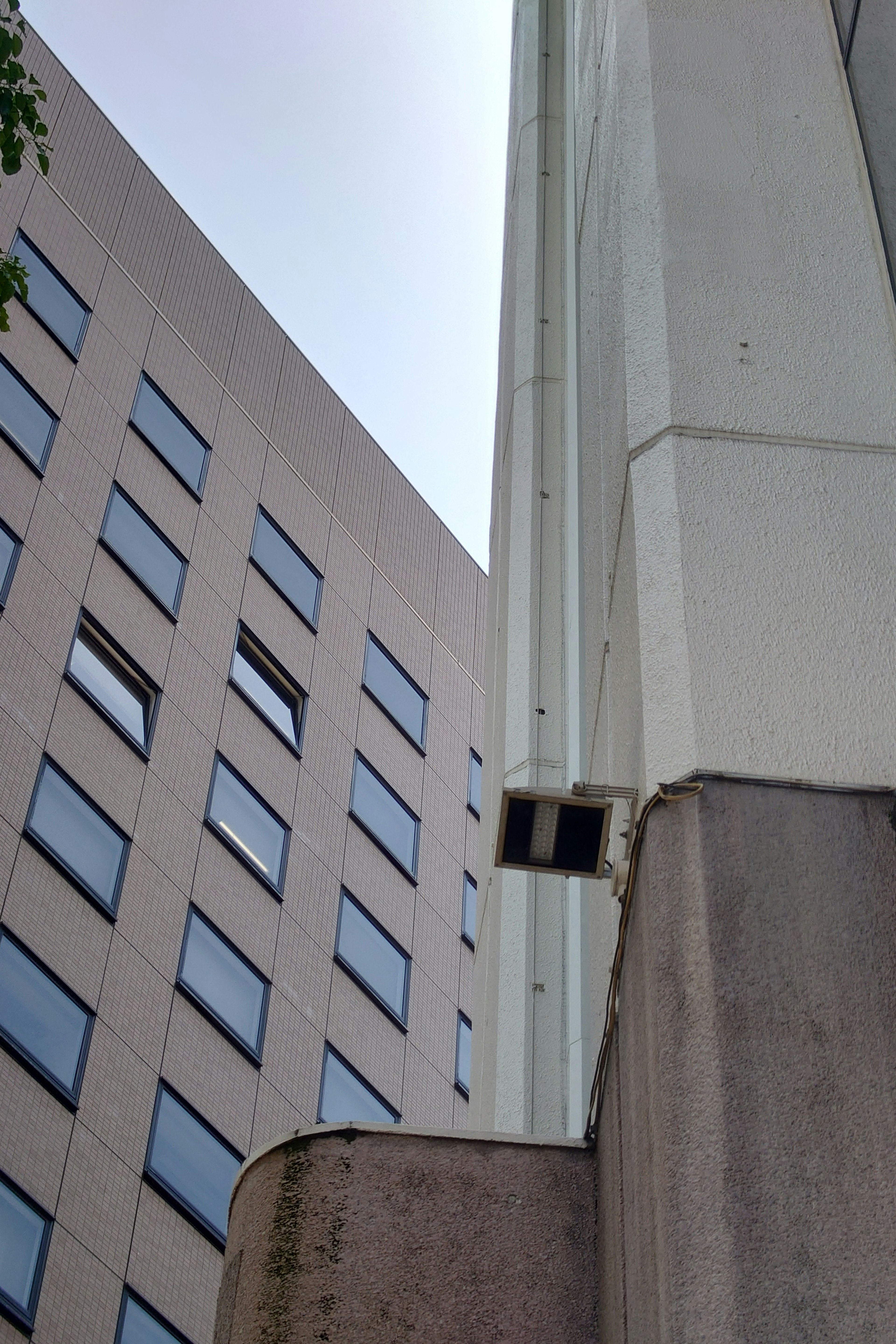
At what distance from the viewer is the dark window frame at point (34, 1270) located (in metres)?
14.3

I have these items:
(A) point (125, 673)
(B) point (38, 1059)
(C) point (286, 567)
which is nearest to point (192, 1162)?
(B) point (38, 1059)

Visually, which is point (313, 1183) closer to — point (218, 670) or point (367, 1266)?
point (367, 1266)

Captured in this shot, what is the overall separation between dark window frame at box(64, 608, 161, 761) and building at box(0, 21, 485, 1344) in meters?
0.05

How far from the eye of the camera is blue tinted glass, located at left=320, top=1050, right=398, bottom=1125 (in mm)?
20281

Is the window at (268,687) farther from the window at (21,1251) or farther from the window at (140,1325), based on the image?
the window at (140,1325)

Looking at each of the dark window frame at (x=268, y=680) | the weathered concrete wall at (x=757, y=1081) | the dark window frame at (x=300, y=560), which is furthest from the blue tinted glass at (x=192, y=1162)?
the weathered concrete wall at (x=757, y=1081)

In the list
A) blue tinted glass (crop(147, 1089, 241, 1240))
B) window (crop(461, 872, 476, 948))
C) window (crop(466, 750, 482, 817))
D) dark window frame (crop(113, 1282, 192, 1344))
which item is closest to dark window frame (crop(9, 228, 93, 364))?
window (crop(466, 750, 482, 817))

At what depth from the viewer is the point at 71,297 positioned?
21781 millimetres

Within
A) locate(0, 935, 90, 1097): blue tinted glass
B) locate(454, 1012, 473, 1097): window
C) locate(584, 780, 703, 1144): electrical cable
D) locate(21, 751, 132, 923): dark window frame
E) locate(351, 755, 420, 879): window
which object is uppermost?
locate(351, 755, 420, 879): window

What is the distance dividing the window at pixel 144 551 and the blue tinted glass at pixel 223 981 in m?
4.51

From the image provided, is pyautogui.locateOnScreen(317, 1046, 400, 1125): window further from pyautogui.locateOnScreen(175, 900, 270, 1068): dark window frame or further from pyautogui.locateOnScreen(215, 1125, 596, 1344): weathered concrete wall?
pyautogui.locateOnScreen(215, 1125, 596, 1344): weathered concrete wall

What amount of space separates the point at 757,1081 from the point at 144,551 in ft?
61.5

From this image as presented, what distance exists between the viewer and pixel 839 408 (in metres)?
4.39

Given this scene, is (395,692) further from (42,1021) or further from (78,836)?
(42,1021)
